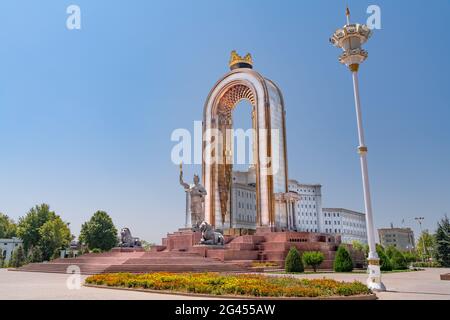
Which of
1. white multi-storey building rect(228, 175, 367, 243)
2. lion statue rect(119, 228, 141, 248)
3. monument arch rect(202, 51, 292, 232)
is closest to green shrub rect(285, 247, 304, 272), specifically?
monument arch rect(202, 51, 292, 232)

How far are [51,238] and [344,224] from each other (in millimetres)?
78079

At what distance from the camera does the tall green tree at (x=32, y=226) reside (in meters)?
45.2

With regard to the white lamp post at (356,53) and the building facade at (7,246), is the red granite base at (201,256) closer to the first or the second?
the white lamp post at (356,53)

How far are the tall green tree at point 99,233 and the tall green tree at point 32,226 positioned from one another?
17.8ft

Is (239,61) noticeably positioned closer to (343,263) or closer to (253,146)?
(253,146)

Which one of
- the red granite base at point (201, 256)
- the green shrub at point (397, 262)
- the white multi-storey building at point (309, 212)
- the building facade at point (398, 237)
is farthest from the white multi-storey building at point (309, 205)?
the green shrub at point (397, 262)

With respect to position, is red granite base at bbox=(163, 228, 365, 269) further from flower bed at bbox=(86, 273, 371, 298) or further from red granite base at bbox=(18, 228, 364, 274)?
flower bed at bbox=(86, 273, 371, 298)

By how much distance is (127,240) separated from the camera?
26922 millimetres

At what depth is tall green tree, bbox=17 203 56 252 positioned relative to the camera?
45.2 m

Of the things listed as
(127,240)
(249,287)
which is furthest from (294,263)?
(127,240)

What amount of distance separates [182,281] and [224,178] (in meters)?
28.4

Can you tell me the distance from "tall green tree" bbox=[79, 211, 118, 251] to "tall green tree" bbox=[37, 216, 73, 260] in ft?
9.07
